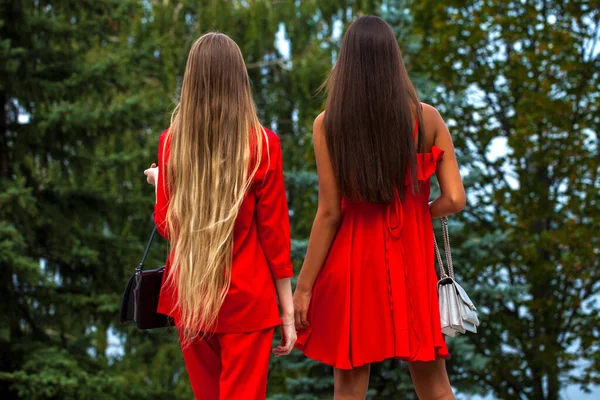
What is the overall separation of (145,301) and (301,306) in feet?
2.01

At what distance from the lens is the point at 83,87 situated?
8.95 metres

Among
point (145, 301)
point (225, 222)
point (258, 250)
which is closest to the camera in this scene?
point (225, 222)

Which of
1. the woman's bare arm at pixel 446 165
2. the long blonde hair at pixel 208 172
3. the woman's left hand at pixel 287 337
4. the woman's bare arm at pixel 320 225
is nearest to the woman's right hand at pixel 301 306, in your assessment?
the woman's bare arm at pixel 320 225

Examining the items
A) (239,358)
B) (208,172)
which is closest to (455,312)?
(239,358)

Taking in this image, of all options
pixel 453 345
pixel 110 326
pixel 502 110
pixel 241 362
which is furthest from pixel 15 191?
pixel 241 362

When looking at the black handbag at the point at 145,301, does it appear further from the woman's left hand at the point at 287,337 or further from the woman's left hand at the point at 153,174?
the woman's left hand at the point at 287,337

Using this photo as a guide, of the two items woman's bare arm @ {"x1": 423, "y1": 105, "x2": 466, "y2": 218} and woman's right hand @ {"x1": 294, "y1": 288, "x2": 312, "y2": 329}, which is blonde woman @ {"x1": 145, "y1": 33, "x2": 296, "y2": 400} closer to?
woman's right hand @ {"x1": 294, "y1": 288, "x2": 312, "y2": 329}

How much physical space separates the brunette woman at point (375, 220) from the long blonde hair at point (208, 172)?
1.24 ft

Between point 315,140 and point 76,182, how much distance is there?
21.2ft

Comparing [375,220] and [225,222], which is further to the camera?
[375,220]

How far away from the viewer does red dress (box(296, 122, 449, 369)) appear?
3297mm

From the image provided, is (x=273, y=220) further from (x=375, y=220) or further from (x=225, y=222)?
(x=375, y=220)

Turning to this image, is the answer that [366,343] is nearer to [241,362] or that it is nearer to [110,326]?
[241,362]

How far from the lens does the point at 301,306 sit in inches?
134
